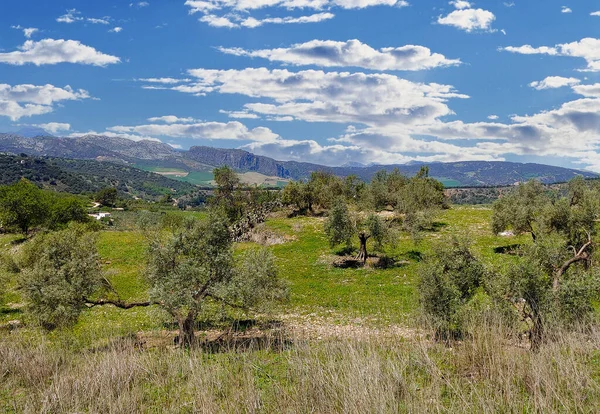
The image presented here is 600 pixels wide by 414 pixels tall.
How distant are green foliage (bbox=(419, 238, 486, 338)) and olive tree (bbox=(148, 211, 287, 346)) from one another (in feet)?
30.0

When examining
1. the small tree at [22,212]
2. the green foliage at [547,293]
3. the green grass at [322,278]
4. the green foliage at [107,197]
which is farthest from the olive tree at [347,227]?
the green foliage at [107,197]

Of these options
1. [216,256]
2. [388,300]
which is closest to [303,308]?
[388,300]

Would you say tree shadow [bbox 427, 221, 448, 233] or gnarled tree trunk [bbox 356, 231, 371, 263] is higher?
tree shadow [bbox 427, 221, 448, 233]

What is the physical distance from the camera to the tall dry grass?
8508 mm

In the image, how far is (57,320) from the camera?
1892cm

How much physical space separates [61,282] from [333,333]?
1491cm

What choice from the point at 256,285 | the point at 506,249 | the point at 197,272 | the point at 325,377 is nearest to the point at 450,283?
the point at 256,285

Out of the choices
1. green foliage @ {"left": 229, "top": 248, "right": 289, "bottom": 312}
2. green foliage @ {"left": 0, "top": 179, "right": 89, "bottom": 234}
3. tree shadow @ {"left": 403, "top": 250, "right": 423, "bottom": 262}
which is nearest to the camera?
green foliage @ {"left": 229, "top": 248, "right": 289, "bottom": 312}

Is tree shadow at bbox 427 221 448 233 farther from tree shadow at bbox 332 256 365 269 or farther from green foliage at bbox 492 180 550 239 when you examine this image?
tree shadow at bbox 332 256 365 269

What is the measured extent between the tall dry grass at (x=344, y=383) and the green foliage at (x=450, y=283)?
506 cm

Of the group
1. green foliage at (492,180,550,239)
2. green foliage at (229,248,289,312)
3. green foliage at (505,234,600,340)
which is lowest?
green foliage at (229,248,289,312)

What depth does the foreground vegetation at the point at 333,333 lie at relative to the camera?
9.31 metres

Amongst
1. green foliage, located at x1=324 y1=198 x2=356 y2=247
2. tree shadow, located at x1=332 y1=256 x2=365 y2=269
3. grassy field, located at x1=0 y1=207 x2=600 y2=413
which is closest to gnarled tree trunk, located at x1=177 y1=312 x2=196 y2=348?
grassy field, located at x1=0 y1=207 x2=600 y2=413

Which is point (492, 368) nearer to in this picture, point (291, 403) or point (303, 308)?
point (291, 403)
